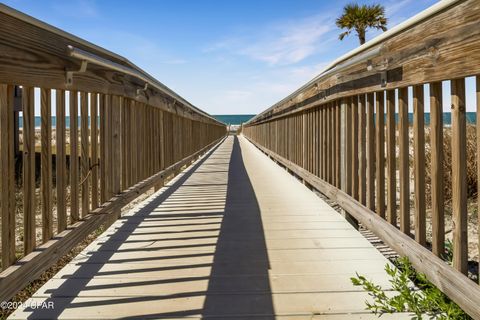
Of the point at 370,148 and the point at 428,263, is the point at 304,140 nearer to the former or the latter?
the point at 370,148

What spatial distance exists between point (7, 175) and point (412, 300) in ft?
6.59

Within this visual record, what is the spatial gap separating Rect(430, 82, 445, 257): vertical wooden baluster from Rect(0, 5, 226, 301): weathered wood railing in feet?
6.46

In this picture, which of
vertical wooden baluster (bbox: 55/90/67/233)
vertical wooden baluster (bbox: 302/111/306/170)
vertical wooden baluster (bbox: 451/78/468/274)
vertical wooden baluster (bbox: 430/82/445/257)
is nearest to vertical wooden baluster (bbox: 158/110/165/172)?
vertical wooden baluster (bbox: 302/111/306/170)

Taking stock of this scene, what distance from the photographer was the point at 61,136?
2527 millimetres

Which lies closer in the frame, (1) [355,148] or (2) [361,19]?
(1) [355,148]

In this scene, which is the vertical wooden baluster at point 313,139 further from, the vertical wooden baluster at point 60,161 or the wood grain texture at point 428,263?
the vertical wooden baluster at point 60,161

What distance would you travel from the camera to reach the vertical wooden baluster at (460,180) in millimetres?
1773

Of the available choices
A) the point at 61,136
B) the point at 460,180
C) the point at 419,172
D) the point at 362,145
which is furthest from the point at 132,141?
the point at 460,180

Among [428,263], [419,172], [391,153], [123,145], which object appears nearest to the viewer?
[428,263]

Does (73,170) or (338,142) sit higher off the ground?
(338,142)

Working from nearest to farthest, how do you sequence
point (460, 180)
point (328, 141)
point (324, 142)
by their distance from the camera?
point (460, 180), point (328, 141), point (324, 142)

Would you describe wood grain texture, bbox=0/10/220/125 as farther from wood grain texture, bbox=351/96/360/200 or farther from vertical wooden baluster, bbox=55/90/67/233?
wood grain texture, bbox=351/96/360/200

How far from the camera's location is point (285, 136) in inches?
324

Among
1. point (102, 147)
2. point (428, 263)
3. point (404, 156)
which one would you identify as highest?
point (102, 147)
